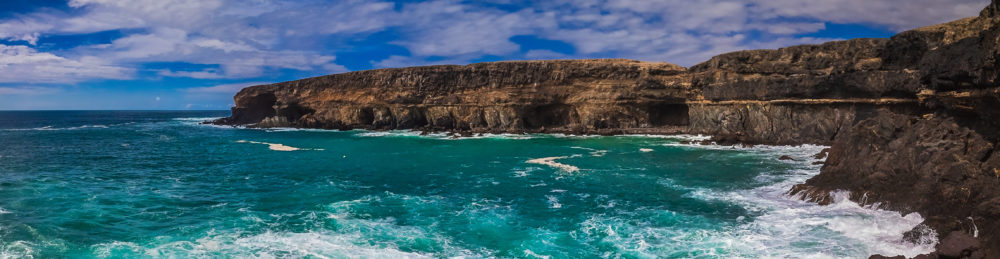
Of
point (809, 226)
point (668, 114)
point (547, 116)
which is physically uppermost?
point (668, 114)

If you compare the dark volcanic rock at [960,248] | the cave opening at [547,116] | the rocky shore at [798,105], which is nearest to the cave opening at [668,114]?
the rocky shore at [798,105]

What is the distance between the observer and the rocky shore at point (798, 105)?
41.2 feet

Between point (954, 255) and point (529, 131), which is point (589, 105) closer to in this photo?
point (529, 131)

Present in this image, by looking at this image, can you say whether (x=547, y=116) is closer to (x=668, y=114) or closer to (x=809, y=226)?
(x=668, y=114)

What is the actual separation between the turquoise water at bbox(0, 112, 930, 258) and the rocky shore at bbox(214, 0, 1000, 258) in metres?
1.43

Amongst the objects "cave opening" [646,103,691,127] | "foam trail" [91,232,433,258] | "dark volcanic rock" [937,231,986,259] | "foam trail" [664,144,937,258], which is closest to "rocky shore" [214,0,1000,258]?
"dark volcanic rock" [937,231,986,259]

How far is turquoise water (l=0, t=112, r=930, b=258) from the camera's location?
472 inches

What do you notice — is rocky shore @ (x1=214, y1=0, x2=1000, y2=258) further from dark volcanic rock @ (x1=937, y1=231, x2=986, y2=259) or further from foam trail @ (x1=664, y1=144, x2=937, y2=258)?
foam trail @ (x1=664, y1=144, x2=937, y2=258)

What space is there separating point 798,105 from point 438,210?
30.7m

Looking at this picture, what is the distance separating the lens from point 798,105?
3628 centimetres

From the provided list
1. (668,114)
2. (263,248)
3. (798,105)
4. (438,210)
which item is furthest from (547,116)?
(263,248)

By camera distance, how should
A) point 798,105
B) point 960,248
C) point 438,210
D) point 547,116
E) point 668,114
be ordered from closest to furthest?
1. point 960,248
2. point 438,210
3. point 798,105
4. point 668,114
5. point 547,116

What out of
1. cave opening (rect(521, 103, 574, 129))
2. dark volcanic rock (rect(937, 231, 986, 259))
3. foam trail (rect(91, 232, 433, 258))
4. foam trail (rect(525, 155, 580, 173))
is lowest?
foam trail (rect(91, 232, 433, 258))

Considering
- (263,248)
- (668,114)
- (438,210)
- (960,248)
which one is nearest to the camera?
(960,248)
